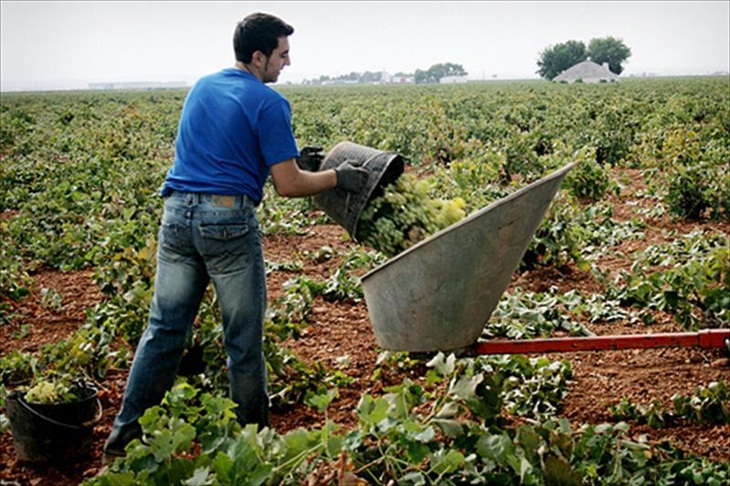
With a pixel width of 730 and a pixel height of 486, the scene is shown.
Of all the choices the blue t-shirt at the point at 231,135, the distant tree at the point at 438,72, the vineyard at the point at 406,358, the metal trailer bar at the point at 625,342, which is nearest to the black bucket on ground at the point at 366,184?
the vineyard at the point at 406,358

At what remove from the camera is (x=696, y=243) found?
605cm

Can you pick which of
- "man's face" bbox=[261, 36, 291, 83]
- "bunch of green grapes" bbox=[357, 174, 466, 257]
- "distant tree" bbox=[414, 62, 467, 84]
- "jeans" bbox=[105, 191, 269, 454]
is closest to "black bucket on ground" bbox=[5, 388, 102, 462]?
"jeans" bbox=[105, 191, 269, 454]

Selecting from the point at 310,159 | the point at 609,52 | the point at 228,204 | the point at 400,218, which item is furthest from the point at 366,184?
the point at 609,52

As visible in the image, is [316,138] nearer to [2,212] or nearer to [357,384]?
[2,212]

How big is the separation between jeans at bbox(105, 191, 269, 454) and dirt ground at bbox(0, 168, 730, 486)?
40cm

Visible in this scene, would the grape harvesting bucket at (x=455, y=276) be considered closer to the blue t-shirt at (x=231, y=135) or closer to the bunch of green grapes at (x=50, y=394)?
the blue t-shirt at (x=231, y=135)

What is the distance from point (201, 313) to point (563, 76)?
101959 mm

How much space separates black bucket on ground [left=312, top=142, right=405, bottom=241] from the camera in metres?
3.48

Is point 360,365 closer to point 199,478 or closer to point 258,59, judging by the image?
point 258,59

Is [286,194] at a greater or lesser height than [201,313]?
greater

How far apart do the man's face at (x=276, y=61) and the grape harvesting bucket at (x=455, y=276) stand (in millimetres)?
915

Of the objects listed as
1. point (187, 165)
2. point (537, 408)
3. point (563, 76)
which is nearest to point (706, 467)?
point (537, 408)

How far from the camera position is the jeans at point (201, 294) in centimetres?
326

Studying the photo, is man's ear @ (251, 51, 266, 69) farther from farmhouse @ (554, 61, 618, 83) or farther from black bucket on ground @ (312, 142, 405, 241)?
farmhouse @ (554, 61, 618, 83)
